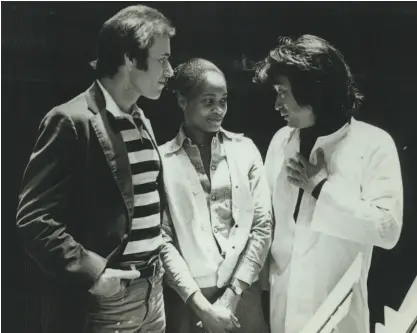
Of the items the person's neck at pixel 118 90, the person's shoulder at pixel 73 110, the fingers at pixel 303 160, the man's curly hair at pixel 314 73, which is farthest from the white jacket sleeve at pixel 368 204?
the person's shoulder at pixel 73 110

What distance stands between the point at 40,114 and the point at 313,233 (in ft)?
3.79

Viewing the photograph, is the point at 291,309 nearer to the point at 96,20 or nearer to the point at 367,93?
the point at 367,93

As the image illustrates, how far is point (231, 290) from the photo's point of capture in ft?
7.07

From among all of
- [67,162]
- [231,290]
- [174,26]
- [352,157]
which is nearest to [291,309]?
[231,290]

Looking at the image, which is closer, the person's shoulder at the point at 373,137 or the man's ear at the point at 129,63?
the man's ear at the point at 129,63

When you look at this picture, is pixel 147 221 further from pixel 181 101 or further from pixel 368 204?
pixel 368 204

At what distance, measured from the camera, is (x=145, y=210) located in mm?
2049

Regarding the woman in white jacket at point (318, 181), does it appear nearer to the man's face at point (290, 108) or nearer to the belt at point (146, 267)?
the man's face at point (290, 108)

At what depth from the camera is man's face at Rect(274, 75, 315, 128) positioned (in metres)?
2.23

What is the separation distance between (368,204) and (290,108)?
488mm

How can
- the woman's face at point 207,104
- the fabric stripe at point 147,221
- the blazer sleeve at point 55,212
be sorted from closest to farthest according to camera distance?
the blazer sleeve at point 55,212, the fabric stripe at point 147,221, the woman's face at point 207,104

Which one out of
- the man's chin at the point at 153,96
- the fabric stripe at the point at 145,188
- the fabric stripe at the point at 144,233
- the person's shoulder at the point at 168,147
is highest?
the man's chin at the point at 153,96

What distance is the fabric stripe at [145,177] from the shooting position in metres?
2.04

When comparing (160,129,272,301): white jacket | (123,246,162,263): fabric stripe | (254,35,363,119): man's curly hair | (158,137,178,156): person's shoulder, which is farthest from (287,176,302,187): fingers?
(123,246,162,263): fabric stripe
